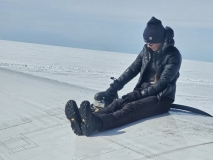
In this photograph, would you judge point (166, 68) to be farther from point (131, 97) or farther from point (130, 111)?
point (130, 111)

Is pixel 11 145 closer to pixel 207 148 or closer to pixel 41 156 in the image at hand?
pixel 41 156

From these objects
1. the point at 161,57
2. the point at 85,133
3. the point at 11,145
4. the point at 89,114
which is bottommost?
the point at 11,145

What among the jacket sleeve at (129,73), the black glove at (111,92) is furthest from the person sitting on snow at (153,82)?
the black glove at (111,92)

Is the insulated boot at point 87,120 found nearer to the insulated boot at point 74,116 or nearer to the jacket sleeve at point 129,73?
the insulated boot at point 74,116

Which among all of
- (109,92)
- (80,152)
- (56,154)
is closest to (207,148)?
(80,152)

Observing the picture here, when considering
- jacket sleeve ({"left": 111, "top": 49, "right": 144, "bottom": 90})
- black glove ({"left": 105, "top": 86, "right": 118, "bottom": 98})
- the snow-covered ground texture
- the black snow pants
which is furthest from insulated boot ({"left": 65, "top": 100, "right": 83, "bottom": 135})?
the snow-covered ground texture

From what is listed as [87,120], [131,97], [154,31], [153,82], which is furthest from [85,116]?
[154,31]

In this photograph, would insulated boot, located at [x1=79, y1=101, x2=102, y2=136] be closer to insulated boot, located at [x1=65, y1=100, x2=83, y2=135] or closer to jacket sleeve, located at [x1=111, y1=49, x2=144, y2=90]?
insulated boot, located at [x1=65, y1=100, x2=83, y2=135]
